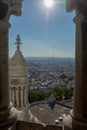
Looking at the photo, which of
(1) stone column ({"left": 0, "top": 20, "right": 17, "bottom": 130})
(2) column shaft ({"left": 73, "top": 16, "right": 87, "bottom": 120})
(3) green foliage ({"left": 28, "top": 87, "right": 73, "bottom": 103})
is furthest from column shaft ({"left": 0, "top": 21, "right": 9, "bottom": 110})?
(3) green foliage ({"left": 28, "top": 87, "right": 73, "bottom": 103})

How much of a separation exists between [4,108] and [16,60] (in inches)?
388

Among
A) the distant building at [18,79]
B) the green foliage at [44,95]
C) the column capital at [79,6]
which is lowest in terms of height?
the green foliage at [44,95]

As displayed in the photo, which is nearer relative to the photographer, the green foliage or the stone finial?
the stone finial

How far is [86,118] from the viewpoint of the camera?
3.85 meters

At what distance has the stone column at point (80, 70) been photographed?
387 centimetres

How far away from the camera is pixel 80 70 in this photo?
3934mm

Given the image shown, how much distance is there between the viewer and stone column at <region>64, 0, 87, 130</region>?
152 inches

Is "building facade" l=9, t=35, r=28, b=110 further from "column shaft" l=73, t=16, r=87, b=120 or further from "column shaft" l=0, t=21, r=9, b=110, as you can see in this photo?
"column shaft" l=73, t=16, r=87, b=120

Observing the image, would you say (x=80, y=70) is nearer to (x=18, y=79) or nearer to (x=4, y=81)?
(x=4, y=81)

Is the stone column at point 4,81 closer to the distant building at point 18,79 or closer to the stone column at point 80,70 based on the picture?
the stone column at point 80,70

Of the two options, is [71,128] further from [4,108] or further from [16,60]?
[16,60]

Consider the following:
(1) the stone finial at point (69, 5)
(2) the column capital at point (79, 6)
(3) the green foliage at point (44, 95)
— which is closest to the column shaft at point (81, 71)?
(2) the column capital at point (79, 6)

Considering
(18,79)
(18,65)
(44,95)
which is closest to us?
(18,65)

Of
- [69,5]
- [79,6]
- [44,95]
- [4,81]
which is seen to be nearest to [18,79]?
[4,81]
